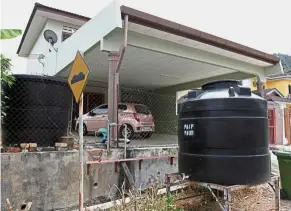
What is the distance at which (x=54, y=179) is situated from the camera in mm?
4676

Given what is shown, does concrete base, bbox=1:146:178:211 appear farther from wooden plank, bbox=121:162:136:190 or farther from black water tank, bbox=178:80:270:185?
black water tank, bbox=178:80:270:185

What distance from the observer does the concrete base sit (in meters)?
4.28

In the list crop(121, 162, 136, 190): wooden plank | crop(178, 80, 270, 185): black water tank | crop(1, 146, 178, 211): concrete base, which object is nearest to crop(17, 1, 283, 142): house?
crop(121, 162, 136, 190): wooden plank

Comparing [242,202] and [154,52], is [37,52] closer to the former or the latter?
[154,52]

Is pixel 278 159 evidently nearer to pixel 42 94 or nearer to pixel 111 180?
pixel 111 180

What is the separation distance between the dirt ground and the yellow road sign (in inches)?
102

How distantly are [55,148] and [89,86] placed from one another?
29.6ft

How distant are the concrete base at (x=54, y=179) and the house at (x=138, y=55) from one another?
4.61 ft

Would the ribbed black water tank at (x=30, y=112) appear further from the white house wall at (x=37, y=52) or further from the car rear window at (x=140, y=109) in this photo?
the white house wall at (x=37, y=52)

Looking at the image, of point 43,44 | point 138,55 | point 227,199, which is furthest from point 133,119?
point 227,199

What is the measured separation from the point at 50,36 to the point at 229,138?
9778 millimetres

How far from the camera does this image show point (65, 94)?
5.54 metres

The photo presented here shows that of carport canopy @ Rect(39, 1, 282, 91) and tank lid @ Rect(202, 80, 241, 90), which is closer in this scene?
tank lid @ Rect(202, 80, 241, 90)

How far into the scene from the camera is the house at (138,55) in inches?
250
